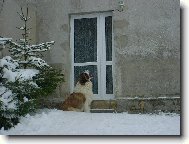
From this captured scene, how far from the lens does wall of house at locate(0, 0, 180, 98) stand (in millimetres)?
6094

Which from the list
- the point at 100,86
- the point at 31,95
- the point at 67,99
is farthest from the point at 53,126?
the point at 100,86

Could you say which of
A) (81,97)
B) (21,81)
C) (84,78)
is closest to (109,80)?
(84,78)

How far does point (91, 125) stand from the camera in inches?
187

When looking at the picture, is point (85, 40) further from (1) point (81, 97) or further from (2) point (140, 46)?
(1) point (81, 97)

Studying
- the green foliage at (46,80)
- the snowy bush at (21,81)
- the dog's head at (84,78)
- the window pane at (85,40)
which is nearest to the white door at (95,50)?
the window pane at (85,40)

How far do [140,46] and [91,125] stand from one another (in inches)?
82.4

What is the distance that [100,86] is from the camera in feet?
21.2

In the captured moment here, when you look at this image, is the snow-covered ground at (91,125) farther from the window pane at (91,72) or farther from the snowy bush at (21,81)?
the window pane at (91,72)

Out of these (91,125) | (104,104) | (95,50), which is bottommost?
(91,125)

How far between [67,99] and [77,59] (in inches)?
37.4

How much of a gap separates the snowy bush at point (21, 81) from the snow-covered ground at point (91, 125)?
8.0 inches

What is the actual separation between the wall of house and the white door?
0.15m

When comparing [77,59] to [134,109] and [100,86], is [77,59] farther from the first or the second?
[134,109]

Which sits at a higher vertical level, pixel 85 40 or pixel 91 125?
pixel 85 40
